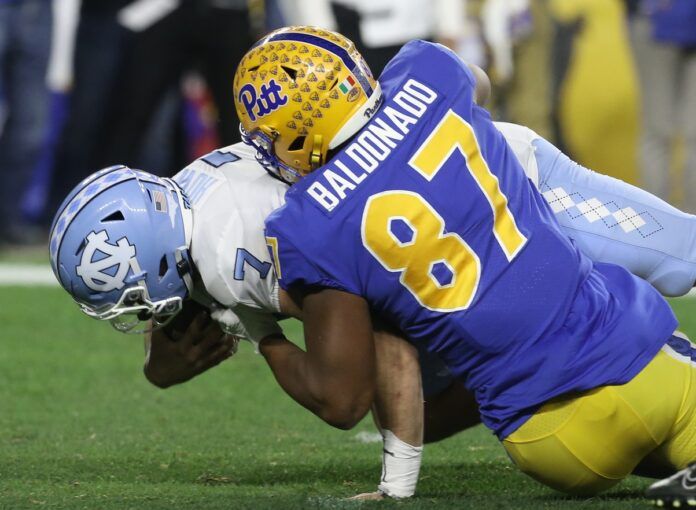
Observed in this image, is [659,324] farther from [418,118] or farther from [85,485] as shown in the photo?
[85,485]

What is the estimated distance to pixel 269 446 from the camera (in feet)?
15.5

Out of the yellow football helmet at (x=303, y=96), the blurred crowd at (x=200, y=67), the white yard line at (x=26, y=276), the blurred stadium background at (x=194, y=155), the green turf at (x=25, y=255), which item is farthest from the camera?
the green turf at (x=25, y=255)

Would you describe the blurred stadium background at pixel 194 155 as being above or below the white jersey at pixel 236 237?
below

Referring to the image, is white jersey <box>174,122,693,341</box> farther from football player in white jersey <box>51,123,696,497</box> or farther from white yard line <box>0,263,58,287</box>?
white yard line <box>0,263,58,287</box>

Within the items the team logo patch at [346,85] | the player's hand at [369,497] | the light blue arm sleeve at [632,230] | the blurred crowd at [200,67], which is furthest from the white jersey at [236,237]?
the blurred crowd at [200,67]

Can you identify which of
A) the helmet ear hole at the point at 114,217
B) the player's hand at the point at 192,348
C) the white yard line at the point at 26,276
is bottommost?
the white yard line at the point at 26,276

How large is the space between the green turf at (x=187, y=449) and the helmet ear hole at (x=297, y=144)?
88 cm

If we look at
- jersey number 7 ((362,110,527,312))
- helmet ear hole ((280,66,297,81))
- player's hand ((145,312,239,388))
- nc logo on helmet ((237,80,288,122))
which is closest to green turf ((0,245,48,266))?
player's hand ((145,312,239,388))

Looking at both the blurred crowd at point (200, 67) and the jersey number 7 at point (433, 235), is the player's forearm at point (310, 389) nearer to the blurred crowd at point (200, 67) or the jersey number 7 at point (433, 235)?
the jersey number 7 at point (433, 235)

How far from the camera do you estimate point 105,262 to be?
3650 millimetres

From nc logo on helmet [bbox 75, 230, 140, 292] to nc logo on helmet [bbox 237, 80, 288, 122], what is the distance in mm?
456

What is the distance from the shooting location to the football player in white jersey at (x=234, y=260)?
12.1 feet

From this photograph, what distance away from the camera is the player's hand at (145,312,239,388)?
4000 millimetres

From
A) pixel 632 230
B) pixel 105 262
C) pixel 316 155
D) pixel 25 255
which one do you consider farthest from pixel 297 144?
pixel 25 255
